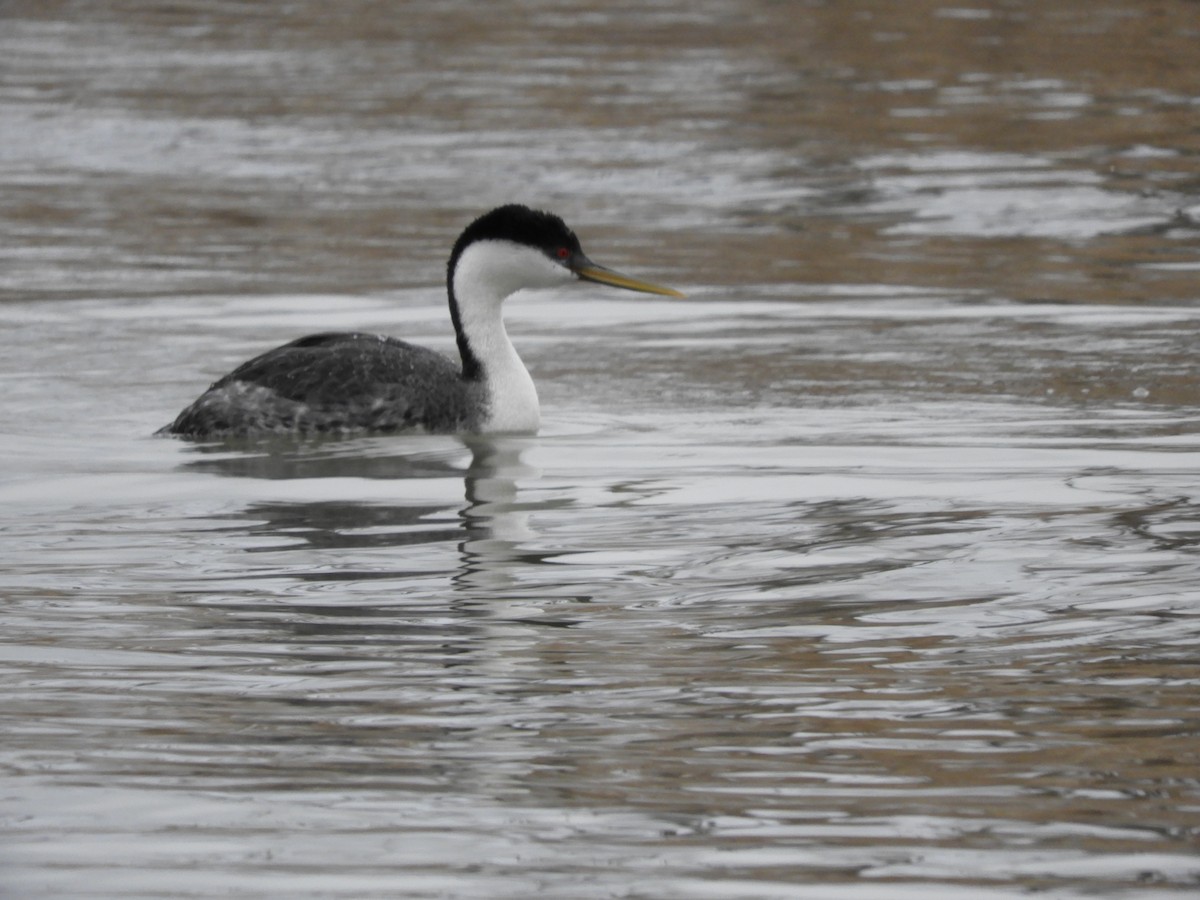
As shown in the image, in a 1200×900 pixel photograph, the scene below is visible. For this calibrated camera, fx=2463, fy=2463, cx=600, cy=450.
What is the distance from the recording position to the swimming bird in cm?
1049

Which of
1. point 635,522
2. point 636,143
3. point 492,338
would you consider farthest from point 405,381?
point 636,143

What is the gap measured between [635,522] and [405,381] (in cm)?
232

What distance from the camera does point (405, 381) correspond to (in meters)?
10.6

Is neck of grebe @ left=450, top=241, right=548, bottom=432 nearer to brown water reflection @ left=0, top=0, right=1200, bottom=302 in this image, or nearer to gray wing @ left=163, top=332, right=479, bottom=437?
gray wing @ left=163, top=332, right=479, bottom=437

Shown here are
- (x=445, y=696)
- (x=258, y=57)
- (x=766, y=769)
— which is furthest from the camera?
(x=258, y=57)

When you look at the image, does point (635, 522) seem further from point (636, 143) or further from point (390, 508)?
point (636, 143)

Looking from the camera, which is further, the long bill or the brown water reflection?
the brown water reflection

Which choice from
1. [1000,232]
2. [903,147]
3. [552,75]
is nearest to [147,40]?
[552,75]

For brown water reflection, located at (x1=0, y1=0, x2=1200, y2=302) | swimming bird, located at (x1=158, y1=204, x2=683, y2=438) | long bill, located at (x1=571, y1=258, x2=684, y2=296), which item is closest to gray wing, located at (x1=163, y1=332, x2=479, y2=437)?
swimming bird, located at (x1=158, y1=204, x2=683, y2=438)

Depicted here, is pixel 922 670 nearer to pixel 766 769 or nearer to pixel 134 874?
pixel 766 769

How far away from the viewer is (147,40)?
26.9 m

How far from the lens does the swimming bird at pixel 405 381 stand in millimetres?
10492

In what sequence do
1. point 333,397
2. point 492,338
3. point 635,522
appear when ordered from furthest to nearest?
point 492,338, point 333,397, point 635,522

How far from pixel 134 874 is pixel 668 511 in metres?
4.05
